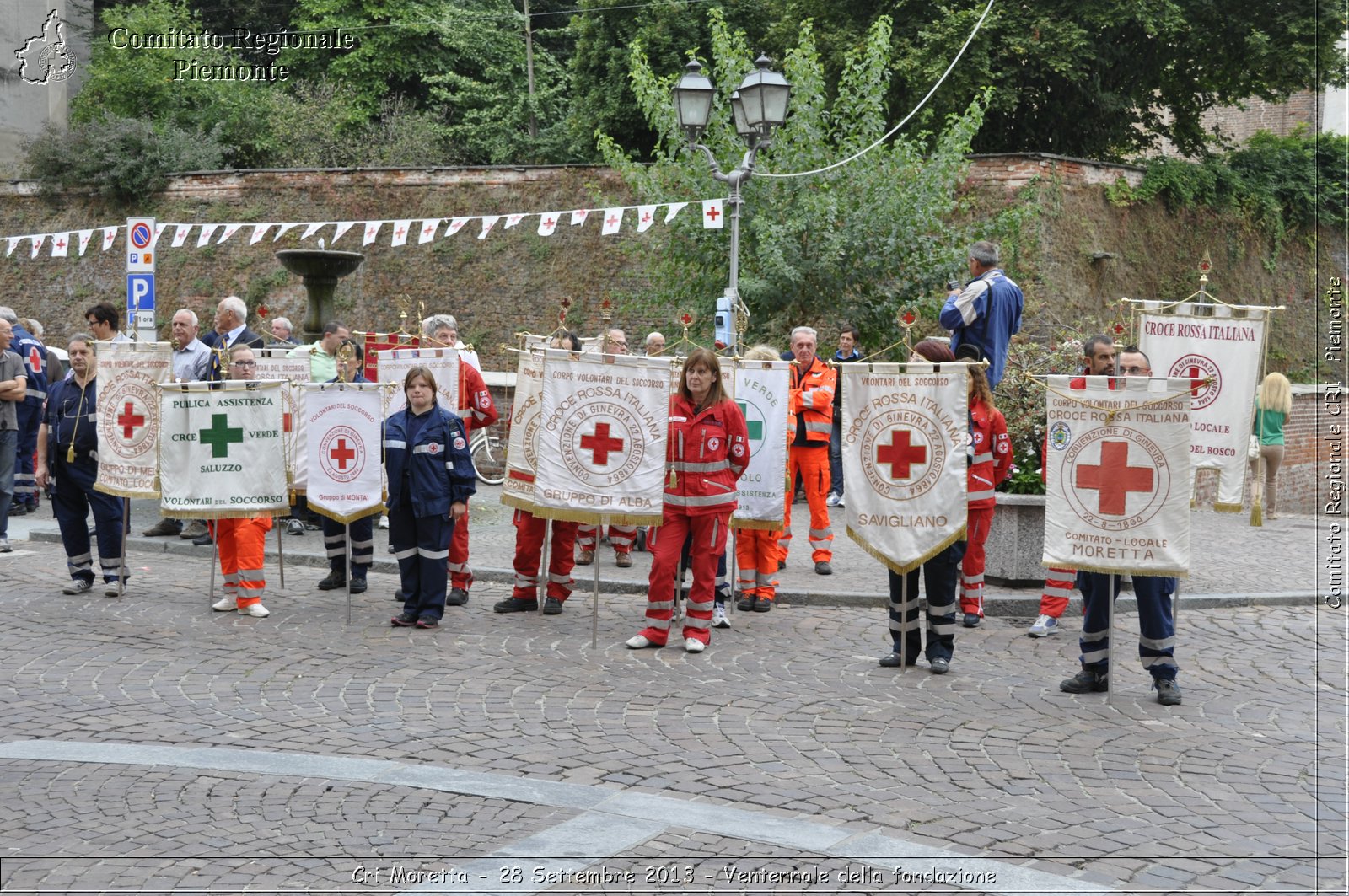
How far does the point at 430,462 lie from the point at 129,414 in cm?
266

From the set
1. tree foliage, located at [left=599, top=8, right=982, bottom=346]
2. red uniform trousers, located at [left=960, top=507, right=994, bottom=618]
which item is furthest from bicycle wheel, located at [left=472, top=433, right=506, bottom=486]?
red uniform trousers, located at [left=960, top=507, right=994, bottom=618]

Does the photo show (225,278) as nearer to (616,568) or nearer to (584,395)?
(616,568)

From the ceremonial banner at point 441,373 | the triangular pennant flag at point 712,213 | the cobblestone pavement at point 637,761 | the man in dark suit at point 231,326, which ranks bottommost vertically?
the cobblestone pavement at point 637,761

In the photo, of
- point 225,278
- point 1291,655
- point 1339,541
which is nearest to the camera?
point 1291,655

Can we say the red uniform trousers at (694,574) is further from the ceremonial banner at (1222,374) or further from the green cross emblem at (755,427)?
the ceremonial banner at (1222,374)

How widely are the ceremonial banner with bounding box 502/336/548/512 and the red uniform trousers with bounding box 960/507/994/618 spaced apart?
3183mm

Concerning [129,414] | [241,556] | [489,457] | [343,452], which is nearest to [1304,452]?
[489,457]

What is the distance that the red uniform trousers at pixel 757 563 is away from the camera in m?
10.4

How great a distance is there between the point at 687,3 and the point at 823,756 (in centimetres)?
2846

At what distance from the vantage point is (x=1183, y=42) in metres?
26.5

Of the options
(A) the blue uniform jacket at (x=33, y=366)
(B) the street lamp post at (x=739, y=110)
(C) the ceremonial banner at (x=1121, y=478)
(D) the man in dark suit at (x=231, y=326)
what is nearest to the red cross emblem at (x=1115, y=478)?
(C) the ceremonial banner at (x=1121, y=478)

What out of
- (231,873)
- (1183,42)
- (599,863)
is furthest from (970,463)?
(1183,42)

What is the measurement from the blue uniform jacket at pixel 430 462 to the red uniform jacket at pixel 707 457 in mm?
1600

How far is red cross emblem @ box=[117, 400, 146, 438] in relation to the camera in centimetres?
1028
